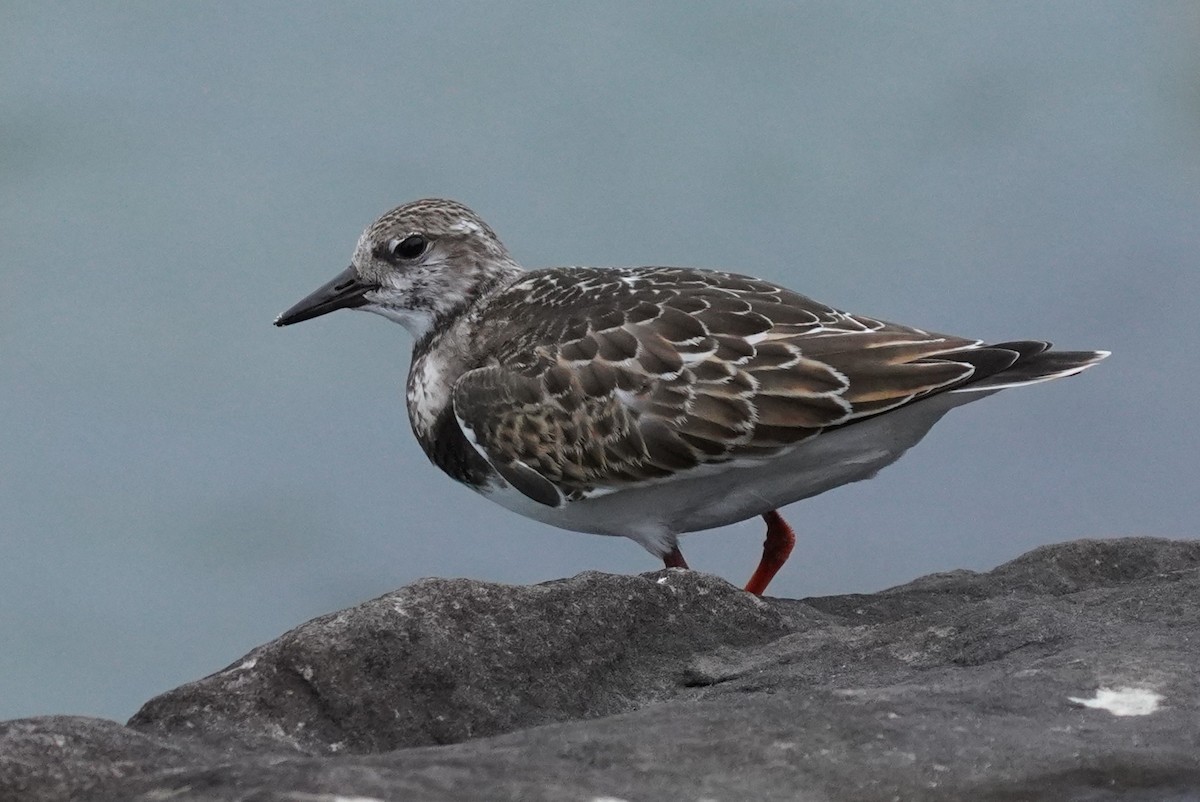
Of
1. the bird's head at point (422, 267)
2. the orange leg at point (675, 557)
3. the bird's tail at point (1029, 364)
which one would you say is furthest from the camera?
the bird's head at point (422, 267)

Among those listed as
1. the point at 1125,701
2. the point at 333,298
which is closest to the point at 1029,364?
the point at 1125,701

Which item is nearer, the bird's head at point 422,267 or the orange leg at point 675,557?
the orange leg at point 675,557

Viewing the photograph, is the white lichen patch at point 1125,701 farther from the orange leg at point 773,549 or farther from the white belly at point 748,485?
the orange leg at point 773,549

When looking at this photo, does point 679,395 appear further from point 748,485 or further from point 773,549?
point 773,549

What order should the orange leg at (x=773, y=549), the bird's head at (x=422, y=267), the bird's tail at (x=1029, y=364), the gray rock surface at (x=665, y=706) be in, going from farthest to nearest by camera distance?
1. the bird's head at (x=422, y=267)
2. the orange leg at (x=773, y=549)
3. the bird's tail at (x=1029, y=364)
4. the gray rock surface at (x=665, y=706)

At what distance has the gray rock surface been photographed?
3.32 metres

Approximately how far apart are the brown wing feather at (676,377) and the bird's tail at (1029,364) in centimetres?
4

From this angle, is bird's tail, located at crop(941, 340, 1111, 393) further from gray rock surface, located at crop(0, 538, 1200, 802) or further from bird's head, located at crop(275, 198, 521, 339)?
bird's head, located at crop(275, 198, 521, 339)

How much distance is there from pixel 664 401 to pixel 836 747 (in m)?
3.34

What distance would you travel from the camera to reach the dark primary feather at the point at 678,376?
21.5ft

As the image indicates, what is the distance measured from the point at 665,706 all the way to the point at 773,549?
150 inches

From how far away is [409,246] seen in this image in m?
8.09

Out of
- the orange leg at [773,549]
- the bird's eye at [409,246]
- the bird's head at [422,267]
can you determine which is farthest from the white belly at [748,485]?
the bird's eye at [409,246]

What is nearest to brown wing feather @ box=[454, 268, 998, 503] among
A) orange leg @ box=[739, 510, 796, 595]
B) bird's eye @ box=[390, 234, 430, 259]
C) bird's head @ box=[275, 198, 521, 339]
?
bird's head @ box=[275, 198, 521, 339]
